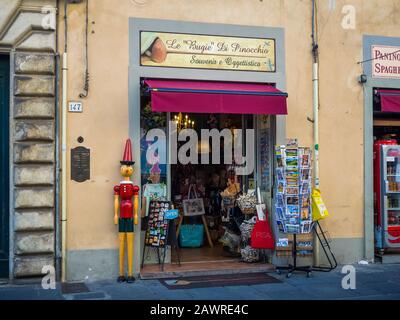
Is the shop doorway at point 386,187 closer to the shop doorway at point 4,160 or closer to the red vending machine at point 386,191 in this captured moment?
the red vending machine at point 386,191

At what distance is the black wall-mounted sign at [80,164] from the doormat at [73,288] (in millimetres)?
1594

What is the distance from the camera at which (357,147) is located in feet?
32.5

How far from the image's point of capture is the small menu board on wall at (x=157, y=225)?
900cm

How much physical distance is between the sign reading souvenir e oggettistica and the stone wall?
1612 mm

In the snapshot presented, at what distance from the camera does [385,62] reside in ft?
33.1

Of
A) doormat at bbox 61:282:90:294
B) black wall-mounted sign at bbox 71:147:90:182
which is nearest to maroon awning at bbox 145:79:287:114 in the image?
black wall-mounted sign at bbox 71:147:90:182

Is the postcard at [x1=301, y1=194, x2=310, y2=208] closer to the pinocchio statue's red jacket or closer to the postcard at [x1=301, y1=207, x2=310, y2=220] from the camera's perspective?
the postcard at [x1=301, y1=207, x2=310, y2=220]

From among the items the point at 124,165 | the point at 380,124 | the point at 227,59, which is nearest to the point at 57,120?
the point at 124,165

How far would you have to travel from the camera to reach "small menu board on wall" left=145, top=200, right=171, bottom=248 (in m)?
9.00

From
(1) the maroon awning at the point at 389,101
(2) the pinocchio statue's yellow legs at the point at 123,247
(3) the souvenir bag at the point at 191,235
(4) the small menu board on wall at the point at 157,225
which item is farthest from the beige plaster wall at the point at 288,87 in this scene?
(3) the souvenir bag at the point at 191,235

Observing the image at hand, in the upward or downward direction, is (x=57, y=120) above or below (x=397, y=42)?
below

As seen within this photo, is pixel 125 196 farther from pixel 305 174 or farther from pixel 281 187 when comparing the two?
pixel 305 174

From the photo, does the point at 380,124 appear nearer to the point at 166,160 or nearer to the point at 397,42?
the point at 397,42

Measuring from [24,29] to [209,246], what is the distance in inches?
221
